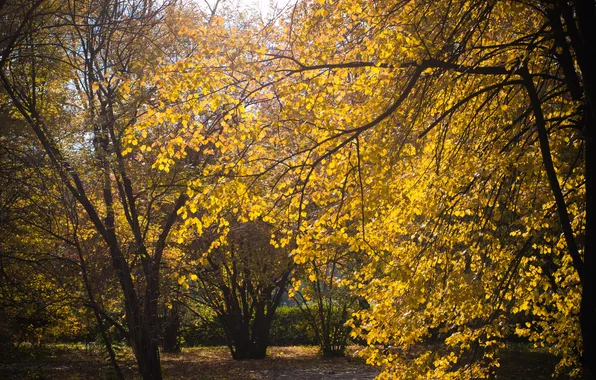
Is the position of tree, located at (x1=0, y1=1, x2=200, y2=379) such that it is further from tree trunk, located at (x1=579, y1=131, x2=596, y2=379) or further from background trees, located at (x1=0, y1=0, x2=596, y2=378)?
tree trunk, located at (x1=579, y1=131, x2=596, y2=379)

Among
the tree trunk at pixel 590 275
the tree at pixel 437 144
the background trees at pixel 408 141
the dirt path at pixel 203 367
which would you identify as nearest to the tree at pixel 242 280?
the dirt path at pixel 203 367

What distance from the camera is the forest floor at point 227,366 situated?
12906 mm

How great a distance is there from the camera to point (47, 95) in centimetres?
1096

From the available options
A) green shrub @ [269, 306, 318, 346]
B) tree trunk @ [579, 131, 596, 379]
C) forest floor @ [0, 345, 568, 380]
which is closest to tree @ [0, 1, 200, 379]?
forest floor @ [0, 345, 568, 380]

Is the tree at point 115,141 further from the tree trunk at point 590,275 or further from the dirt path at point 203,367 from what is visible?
the tree trunk at point 590,275

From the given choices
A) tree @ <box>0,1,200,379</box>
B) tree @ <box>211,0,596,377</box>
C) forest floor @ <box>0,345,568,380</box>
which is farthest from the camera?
forest floor @ <box>0,345,568,380</box>

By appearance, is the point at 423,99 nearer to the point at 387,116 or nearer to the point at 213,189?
the point at 387,116

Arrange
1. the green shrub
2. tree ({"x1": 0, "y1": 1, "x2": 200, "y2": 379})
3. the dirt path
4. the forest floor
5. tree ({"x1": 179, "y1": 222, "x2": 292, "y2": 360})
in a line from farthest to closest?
1. the green shrub
2. tree ({"x1": 179, "y1": 222, "x2": 292, "y2": 360})
3. the dirt path
4. the forest floor
5. tree ({"x1": 0, "y1": 1, "x2": 200, "y2": 379})

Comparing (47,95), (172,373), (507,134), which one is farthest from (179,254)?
(507,134)

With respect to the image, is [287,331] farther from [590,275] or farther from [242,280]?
[590,275]

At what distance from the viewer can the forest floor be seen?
12.9 metres

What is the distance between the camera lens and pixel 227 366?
1585cm

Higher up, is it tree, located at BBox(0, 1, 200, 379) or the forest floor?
tree, located at BBox(0, 1, 200, 379)

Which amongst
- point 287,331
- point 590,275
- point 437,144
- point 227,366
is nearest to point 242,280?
point 227,366
